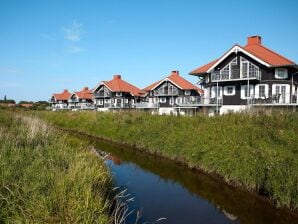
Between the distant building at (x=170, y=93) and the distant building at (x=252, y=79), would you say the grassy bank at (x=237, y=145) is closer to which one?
the distant building at (x=252, y=79)

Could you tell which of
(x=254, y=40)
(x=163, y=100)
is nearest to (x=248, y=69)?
(x=254, y=40)

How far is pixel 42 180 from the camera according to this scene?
23.3ft

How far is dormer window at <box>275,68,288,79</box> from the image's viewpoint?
3225 centimetres

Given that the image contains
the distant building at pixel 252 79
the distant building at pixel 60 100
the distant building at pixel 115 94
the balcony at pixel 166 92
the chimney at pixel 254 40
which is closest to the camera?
the distant building at pixel 252 79

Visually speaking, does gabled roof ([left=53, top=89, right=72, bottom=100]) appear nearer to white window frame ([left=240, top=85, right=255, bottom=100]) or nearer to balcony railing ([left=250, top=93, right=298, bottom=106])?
white window frame ([left=240, top=85, right=255, bottom=100])

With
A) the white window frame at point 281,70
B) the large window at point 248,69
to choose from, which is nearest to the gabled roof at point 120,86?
the large window at point 248,69

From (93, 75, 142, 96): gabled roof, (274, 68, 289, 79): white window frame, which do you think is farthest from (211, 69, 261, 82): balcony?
(93, 75, 142, 96): gabled roof

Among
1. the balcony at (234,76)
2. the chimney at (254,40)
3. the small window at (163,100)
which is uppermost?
the chimney at (254,40)

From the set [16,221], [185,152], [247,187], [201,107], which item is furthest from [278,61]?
[16,221]

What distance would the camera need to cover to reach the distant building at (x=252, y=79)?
31703 mm

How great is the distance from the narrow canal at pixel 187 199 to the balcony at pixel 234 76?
62.1 ft

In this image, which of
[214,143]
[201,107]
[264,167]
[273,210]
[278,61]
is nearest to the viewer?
[273,210]

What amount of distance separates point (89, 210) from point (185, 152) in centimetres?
1271

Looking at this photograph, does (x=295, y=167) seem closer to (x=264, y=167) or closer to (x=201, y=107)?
(x=264, y=167)
